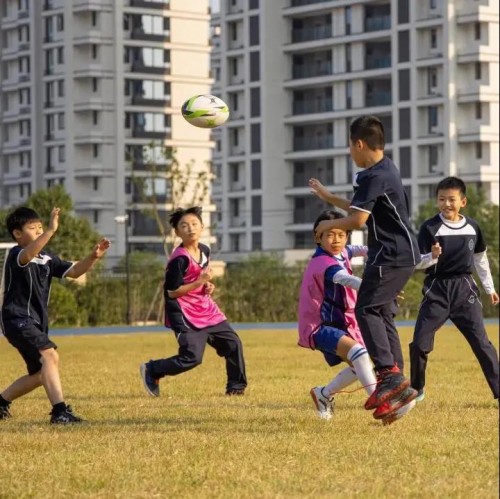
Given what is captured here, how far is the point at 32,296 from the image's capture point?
11.1 meters

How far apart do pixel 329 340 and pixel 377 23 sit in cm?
8045

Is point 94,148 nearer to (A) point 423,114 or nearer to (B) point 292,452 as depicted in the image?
(A) point 423,114

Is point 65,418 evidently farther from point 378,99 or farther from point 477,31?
point 378,99

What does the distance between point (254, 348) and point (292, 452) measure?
16924 mm

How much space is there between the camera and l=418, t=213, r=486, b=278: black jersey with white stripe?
11523mm

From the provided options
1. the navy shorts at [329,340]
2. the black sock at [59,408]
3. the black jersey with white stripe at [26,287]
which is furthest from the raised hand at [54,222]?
the navy shorts at [329,340]

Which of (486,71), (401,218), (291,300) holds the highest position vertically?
(486,71)

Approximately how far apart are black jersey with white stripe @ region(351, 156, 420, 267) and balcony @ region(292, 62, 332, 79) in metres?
83.4

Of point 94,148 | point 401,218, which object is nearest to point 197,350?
point 401,218

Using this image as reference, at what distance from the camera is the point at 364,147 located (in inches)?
376

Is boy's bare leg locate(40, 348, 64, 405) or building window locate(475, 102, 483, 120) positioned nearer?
boy's bare leg locate(40, 348, 64, 405)

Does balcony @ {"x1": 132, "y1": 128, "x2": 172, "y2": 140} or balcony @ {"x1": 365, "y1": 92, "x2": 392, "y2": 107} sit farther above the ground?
balcony @ {"x1": 365, "y1": 92, "x2": 392, "y2": 107}

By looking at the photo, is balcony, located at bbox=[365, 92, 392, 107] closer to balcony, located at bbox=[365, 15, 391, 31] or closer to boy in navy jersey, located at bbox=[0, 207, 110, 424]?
balcony, located at bbox=[365, 15, 391, 31]

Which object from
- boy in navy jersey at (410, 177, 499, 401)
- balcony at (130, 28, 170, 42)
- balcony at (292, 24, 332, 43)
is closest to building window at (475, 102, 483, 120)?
balcony at (292, 24, 332, 43)
